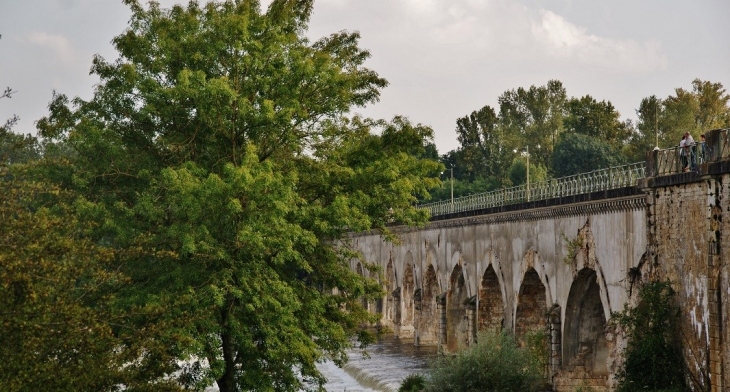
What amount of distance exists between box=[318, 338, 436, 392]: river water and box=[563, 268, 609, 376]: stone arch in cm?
516

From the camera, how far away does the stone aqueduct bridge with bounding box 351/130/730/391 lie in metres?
18.7

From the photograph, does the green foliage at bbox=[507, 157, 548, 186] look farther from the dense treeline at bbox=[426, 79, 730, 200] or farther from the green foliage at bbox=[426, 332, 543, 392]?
the green foliage at bbox=[426, 332, 543, 392]

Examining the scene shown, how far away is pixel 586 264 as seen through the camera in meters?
25.5

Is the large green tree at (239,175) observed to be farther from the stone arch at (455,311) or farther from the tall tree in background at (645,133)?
the tall tree in background at (645,133)

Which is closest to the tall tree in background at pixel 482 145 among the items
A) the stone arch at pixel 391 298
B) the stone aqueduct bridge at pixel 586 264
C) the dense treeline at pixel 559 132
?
the dense treeline at pixel 559 132

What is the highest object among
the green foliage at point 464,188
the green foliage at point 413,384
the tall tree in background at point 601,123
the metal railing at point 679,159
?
the tall tree in background at point 601,123

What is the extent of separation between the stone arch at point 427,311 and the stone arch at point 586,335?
16.9 metres

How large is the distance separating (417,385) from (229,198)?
10250 millimetres

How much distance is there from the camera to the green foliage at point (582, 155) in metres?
67.7

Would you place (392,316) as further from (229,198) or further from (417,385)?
(229,198)

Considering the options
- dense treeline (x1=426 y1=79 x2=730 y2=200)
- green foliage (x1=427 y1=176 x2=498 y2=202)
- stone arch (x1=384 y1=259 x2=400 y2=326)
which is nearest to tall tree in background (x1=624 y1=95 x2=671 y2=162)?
dense treeline (x1=426 y1=79 x2=730 y2=200)

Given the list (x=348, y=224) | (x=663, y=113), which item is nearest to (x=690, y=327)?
(x=348, y=224)

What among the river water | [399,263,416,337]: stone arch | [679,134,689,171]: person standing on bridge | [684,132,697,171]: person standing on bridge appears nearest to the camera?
[684,132,697,171]: person standing on bridge

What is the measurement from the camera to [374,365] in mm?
36188
